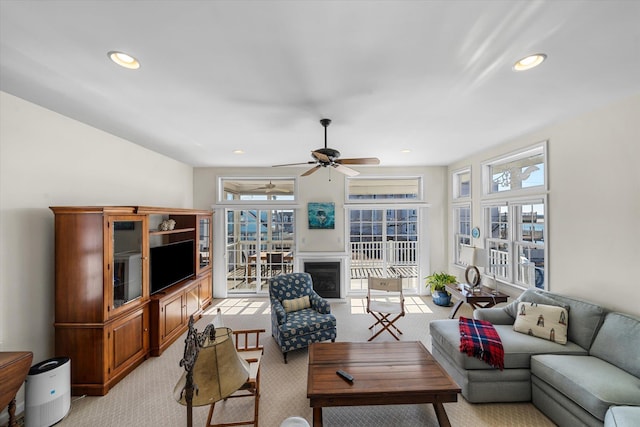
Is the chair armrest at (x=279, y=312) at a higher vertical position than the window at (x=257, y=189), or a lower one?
lower

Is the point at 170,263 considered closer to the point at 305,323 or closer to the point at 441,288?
the point at 305,323

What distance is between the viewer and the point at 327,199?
5.64 meters

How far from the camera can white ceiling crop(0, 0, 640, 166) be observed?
1412 mm

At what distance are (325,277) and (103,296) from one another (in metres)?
3.74

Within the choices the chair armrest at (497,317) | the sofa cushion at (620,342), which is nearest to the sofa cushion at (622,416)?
the sofa cushion at (620,342)

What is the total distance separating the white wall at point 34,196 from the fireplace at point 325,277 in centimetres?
373

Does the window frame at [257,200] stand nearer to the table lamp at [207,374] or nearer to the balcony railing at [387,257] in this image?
the balcony railing at [387,257]

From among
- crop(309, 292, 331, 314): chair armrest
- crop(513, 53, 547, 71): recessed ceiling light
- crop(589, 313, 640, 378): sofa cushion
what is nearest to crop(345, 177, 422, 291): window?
crop(309, 292, 331, 314): chair armrest

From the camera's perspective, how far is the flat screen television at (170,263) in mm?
3621

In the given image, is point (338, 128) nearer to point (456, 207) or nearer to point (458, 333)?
point (458, 333)

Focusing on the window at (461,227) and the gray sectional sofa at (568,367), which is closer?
the gray sectional sofa at (568,367)

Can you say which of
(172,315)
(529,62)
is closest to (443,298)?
(529,62)

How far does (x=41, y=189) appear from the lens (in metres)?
2.60

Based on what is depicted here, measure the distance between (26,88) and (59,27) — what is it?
1.25m
